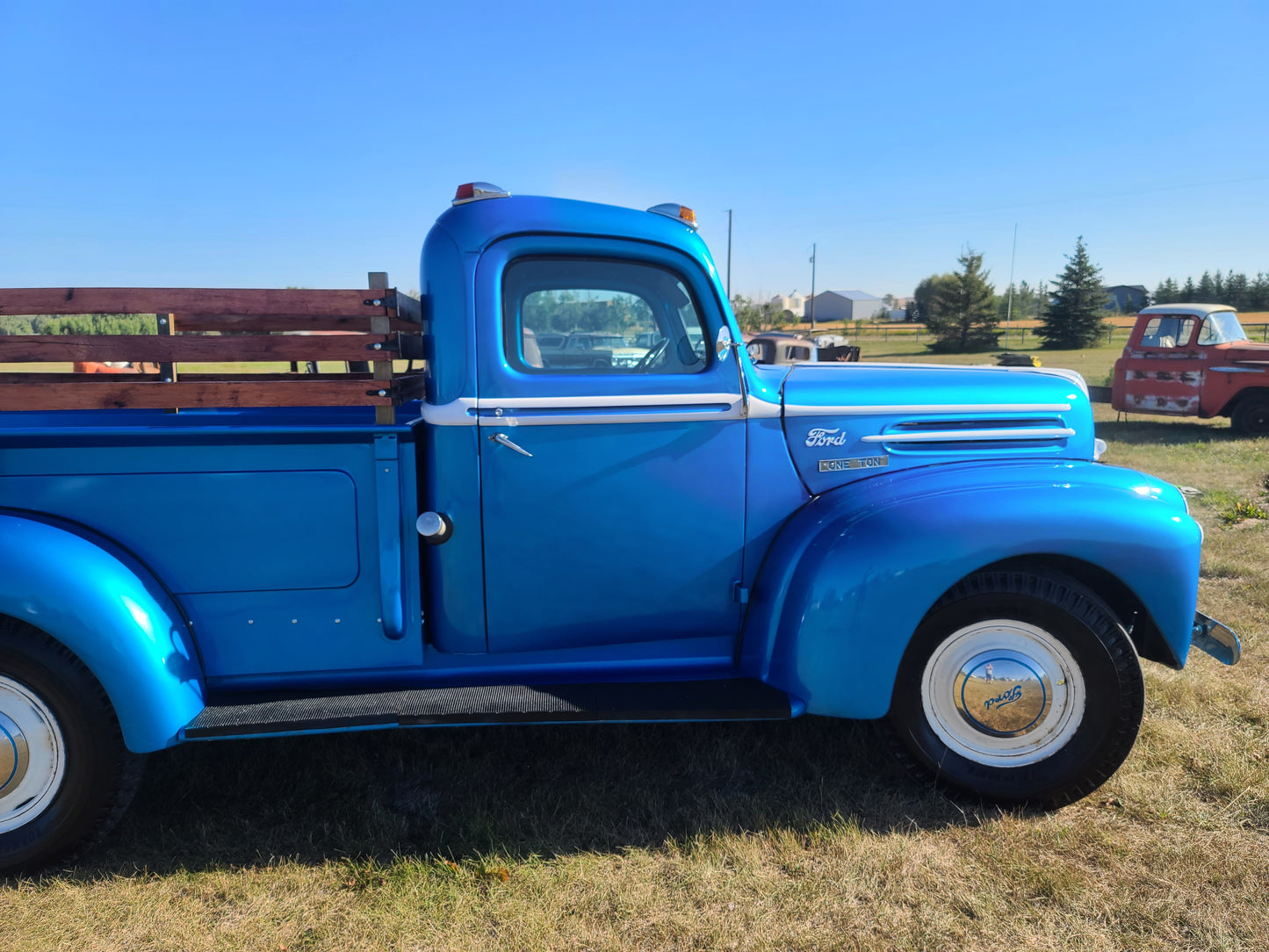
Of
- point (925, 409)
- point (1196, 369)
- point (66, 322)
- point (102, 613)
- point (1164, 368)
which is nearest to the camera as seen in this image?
point (102, 613)

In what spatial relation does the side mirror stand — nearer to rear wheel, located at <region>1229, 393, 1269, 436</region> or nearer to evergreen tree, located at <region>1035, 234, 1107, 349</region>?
rear wheel, located at <region>1229, 393, 1269, 436</region>

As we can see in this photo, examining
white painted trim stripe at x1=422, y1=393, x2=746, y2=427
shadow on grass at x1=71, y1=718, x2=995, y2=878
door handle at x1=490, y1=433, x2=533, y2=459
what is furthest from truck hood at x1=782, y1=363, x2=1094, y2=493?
shadow on grass at x1=71, y1=718, x2=995, y2=878

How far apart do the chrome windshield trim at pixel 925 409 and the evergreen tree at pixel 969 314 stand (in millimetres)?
43617

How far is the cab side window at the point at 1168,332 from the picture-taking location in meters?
11.8

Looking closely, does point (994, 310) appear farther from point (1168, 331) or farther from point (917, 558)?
point (917, 558)

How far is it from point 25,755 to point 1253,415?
13744mm

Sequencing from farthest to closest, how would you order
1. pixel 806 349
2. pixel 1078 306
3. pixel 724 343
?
pixel 1078 306 → pixel 806 349 → pixel 724 343

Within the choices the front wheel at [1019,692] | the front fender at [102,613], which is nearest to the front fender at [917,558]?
the front wheel at [1019,692]

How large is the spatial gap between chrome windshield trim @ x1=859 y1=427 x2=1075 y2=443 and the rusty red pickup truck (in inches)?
404

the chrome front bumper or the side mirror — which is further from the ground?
the side mirror

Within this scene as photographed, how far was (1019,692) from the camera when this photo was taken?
2883 mm

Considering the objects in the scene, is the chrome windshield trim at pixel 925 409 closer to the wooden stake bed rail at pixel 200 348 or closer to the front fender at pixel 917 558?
the front fender at pixel 917 558

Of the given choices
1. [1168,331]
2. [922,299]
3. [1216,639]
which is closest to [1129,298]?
[922,299]

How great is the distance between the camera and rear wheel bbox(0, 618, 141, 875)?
2504 mm
